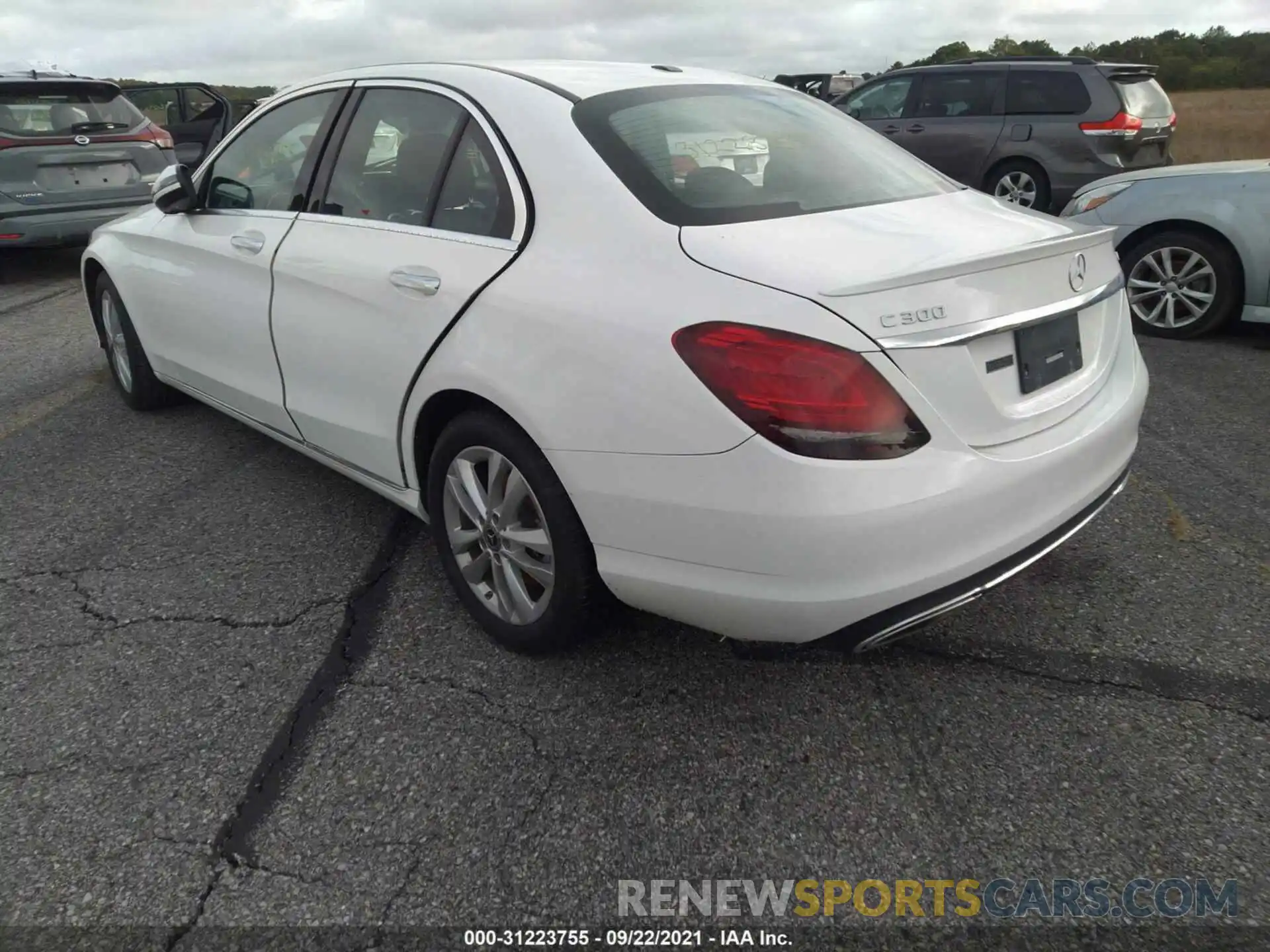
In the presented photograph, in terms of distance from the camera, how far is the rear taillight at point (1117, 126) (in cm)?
928

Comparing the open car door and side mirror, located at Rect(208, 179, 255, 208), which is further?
the open car door

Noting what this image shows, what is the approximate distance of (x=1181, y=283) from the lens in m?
5.93

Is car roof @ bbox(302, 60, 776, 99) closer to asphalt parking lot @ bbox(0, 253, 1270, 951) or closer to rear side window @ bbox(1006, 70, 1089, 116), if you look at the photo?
asphalt parking lot @ bbox(0, 253, 1270, 951)

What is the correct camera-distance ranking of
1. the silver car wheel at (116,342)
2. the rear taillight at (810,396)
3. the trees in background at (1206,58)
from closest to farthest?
the rear taillight at (810,396), the silver car wheel at (116,342), the trees in background at (1206,58)

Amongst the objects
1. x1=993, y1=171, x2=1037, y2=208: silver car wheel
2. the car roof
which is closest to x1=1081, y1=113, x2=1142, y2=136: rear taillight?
x1=993, y1=171, x2=1037, y2=208: silver car wheel

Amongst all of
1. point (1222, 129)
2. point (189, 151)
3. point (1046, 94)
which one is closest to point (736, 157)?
point (1046, 94)

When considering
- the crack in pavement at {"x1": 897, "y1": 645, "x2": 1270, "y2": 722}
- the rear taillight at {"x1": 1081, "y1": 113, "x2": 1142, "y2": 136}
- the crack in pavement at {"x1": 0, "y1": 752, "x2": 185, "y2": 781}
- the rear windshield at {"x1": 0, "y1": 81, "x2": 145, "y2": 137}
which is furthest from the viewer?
the rear taillight at {"x1": 1081, "y1": 113, "x2": 1142, "y2": 136}

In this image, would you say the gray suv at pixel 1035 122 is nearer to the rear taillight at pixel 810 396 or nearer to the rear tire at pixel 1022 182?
the rear tire at pixel 1022 182

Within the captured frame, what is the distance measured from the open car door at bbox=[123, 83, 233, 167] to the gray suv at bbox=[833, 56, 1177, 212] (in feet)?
25.4

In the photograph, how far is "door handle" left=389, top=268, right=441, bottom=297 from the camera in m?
2.64

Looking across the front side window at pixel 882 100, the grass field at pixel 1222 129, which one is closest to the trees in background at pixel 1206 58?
the grass field at pixel 1222 129

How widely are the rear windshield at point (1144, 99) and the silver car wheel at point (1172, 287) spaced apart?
13.8 ft

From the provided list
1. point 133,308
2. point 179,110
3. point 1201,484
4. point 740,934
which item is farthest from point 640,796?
point 179,110

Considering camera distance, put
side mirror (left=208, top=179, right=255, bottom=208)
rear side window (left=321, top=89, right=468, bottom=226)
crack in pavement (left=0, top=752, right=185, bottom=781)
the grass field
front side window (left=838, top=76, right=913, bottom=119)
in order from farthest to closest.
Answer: the grass field, front side window (left=838, top=76, right=913, bottom=119), side mirror (left=208, top=179, right=255, bottom=208), rear side window (left=321, top=89, right=468, bottom=226), crack in pavement (left=0, top=752, right=185, bottom=781)
